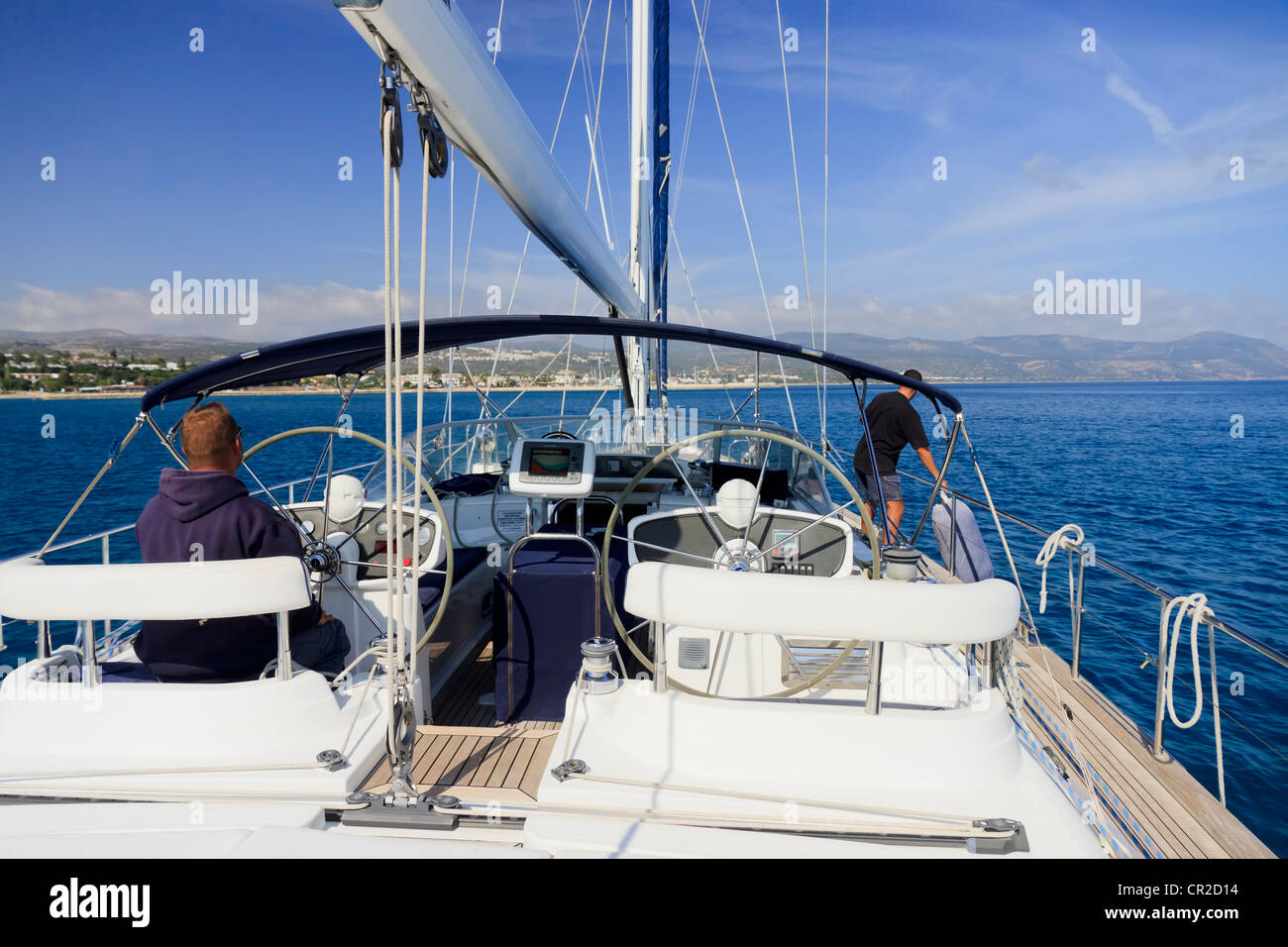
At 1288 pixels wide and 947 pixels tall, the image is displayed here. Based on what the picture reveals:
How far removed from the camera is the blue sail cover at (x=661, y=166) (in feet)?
26.6

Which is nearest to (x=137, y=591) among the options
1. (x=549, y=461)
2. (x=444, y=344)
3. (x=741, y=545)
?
(x=444, y=344)

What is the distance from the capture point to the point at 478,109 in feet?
6.21

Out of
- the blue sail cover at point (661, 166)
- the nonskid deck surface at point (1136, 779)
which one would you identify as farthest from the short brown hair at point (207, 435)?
the blue sail cover at point (661, 166)

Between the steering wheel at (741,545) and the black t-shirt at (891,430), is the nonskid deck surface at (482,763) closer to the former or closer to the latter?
the steering wheel at (741,545)

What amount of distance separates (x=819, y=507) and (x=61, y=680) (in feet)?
12.8

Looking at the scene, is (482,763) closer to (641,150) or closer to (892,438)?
(892,438)

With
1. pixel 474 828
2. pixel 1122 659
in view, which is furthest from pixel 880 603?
pixel 1122 659

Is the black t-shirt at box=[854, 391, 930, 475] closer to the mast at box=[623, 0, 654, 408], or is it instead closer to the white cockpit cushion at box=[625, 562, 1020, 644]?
the mast at box=[623, 0, 654, 408]

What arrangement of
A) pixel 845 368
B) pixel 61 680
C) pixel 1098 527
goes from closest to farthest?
pixel 61 680
pixel 845 368
pixel 1098 527

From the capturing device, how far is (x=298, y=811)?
1729 millimetres

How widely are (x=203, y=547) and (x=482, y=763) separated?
1.09 metres

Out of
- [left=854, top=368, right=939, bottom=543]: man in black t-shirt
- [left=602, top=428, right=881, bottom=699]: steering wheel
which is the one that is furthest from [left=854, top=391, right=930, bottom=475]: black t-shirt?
[left=602, top=428, right=881, bottom=699]: steering wheel
